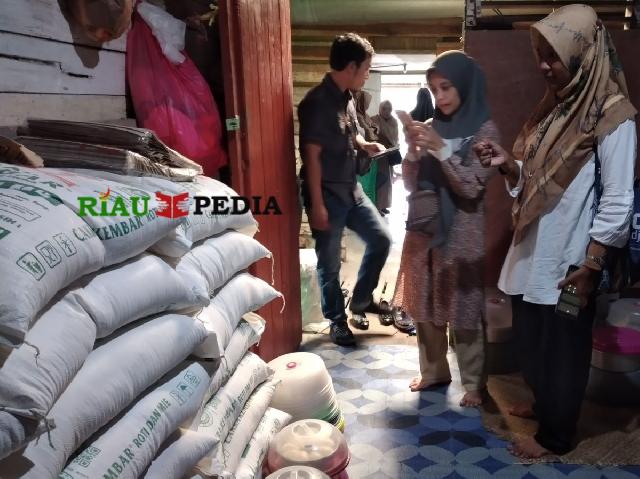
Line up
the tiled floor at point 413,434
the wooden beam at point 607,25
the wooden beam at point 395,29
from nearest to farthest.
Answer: the tiled floor at point 413,434, the wooden beam at point 607,25, the wooden beam at point 395,29

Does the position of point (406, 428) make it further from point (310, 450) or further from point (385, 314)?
point (385, 314)

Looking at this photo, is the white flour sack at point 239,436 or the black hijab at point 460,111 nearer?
the white flour sack at point 239,436

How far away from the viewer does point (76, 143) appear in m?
1.41

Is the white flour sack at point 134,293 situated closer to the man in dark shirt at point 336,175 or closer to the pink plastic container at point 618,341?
the man in dark shirt at point 336,175

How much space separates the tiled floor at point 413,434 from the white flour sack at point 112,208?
139 centimetres

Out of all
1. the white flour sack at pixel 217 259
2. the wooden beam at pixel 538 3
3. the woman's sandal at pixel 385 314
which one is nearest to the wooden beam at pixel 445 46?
the wooden beam at pixel 538 3

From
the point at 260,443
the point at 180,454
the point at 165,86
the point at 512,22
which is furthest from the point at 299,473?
the point at 512,22

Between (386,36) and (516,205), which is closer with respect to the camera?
(516,205)

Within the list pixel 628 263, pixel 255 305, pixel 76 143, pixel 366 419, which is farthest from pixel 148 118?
pixel 628 263

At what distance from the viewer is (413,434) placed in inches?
91.4

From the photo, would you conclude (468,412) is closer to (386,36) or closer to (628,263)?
(628,263)

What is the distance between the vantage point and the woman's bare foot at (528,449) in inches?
83.4

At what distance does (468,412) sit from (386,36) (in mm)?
4545

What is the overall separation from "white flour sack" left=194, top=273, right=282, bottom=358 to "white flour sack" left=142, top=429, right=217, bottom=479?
0.74 feet
